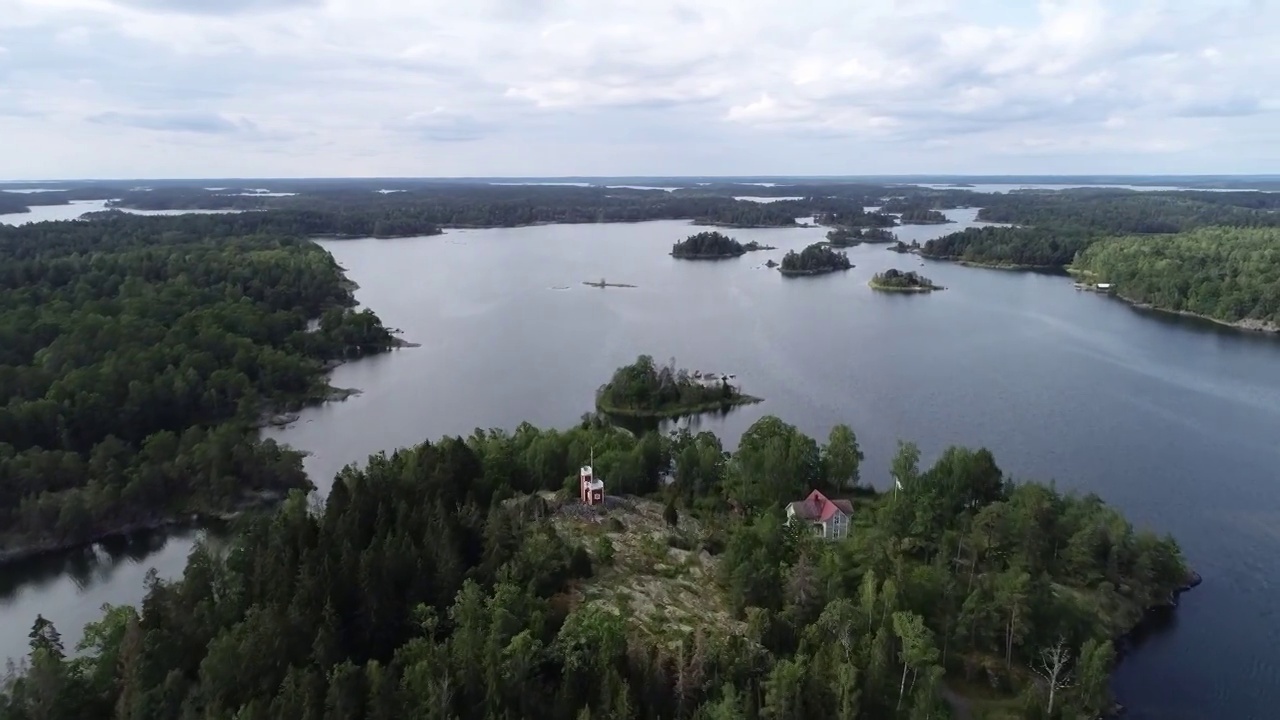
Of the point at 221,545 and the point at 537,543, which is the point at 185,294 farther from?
the point at 537,543

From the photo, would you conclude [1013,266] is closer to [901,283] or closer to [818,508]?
[901,283]

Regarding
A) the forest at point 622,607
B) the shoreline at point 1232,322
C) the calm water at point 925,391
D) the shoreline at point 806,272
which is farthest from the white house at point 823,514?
the shoreline at point 806,272

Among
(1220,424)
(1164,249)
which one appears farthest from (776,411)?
(1164,249)

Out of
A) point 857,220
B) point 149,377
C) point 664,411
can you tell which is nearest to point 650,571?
point 664,411

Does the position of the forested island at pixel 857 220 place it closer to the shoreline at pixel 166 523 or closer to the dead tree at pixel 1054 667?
the shoreline at pixel 166 523

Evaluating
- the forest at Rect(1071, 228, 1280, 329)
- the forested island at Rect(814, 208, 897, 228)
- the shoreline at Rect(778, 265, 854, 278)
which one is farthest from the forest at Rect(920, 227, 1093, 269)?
the forested island at Rect(814, 208, 897, 228)

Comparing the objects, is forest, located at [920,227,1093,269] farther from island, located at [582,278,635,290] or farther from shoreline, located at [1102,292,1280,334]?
island, located at [582,278,635,290]

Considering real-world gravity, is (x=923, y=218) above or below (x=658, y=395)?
above
